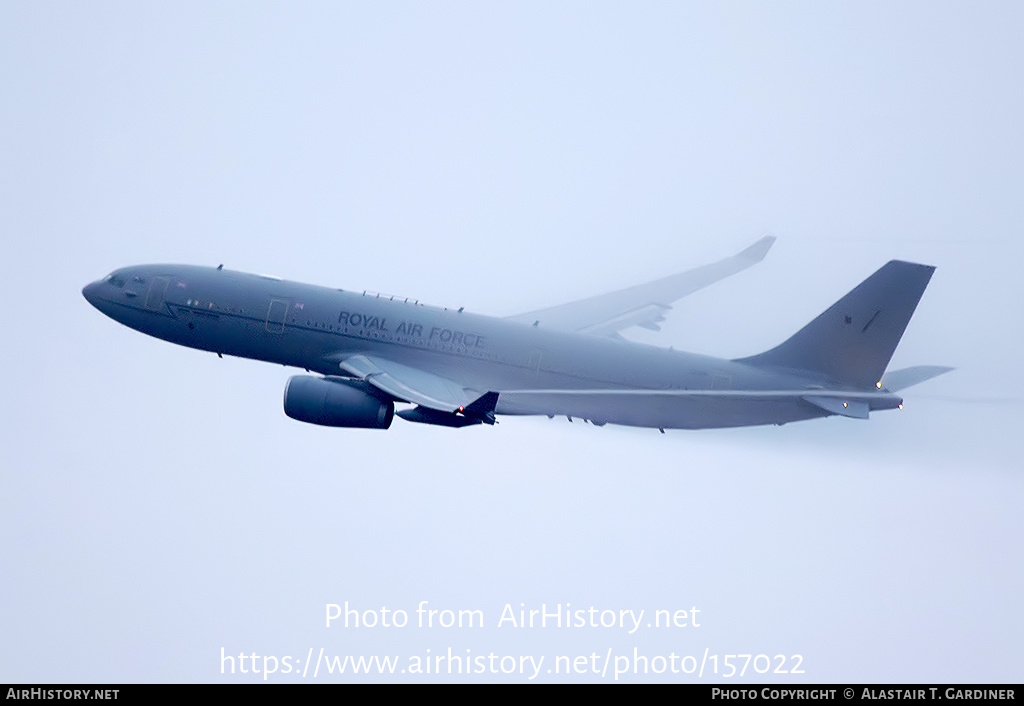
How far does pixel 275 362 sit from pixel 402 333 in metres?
5.30

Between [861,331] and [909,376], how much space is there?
2.75m

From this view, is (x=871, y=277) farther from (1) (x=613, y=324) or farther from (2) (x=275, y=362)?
(2) (x=275, y=362)

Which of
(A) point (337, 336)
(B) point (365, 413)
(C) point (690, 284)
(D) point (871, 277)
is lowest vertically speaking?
(B) point (365, 413)

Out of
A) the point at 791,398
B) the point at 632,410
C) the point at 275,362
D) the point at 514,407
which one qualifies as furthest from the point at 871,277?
the point at 275,362

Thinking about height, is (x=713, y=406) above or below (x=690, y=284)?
below

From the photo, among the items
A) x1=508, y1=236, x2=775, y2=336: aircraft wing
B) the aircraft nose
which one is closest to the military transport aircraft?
the aircraft nose

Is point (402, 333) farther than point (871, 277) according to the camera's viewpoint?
Yes

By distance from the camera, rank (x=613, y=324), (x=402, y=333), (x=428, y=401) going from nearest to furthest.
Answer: (x=428, y=401), (x=402, y=333), (x=613, y=324)

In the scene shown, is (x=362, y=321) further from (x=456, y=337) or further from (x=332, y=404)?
(x=332, y=404)

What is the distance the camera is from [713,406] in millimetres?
50875

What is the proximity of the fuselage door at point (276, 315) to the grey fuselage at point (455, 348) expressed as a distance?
0.12ft

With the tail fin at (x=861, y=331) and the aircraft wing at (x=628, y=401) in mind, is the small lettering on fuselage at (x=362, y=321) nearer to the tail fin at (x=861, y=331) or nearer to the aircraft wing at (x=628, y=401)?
the aircraft wing at (x=628, y=401)

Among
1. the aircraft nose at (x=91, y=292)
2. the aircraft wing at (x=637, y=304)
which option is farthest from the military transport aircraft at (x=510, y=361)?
the aircraft wing at (x=637, y=304)

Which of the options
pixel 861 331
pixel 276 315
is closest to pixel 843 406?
pixel 861 331
